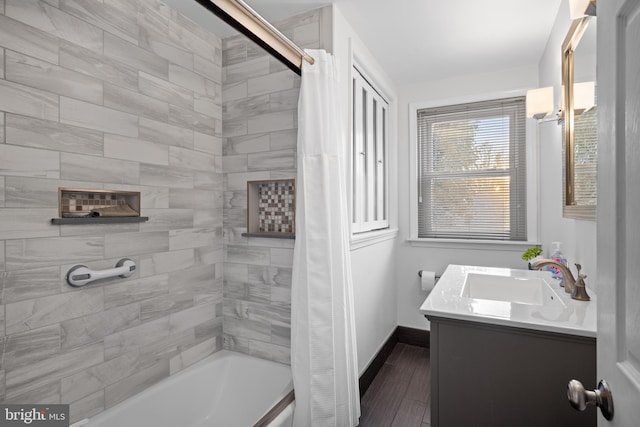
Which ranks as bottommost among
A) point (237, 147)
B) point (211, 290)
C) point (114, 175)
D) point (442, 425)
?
point (442, 425)

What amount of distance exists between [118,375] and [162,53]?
5.43 ft

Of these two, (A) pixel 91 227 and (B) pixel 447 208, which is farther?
(B) pixel 447 208

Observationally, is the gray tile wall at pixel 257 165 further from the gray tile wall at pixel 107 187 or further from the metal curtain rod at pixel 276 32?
the metal curtain rod at pixel 276 32

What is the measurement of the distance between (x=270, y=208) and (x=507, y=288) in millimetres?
1416

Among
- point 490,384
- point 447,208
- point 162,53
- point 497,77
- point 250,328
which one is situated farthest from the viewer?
point 447,208

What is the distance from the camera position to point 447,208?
292cm

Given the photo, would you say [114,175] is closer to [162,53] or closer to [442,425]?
[162,53]

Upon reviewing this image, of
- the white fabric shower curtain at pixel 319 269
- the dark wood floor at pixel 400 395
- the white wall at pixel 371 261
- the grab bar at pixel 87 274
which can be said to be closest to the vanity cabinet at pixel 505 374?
the white fabric shower curtain at pixel 319 269

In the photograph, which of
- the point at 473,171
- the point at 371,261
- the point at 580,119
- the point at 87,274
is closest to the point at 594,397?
the point at 580,119

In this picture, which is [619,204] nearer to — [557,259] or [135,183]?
[557,259]

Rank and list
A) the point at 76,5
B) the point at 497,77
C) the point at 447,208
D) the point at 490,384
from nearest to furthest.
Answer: the point at 490,384
the point at 76,5
the point at 497,77
the point at 447,208

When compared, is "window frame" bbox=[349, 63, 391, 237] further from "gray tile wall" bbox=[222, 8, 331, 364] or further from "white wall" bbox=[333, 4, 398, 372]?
"gray tile wall" bbox=[222, 8, 331, 364]

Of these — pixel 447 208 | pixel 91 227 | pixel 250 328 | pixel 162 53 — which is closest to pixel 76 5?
pixel 162 53

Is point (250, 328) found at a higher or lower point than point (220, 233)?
lower
